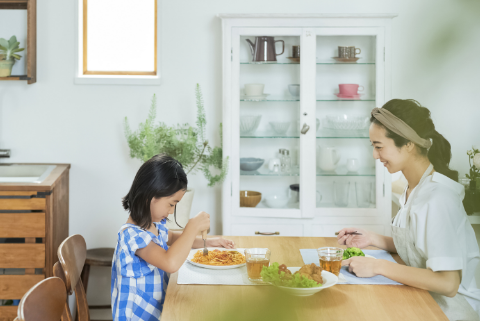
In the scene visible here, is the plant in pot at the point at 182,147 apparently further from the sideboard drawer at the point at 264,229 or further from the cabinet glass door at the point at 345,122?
the cabinet glass door at the point at 345,122

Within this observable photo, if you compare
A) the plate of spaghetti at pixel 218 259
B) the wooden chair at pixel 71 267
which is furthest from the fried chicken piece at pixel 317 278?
the wooden chair at pixel 71 267

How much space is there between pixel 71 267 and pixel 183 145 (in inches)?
48.5

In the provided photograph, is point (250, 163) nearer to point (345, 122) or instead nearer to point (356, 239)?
point (345, 122)

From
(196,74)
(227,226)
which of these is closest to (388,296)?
(227,226)

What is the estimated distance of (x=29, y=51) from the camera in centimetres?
279

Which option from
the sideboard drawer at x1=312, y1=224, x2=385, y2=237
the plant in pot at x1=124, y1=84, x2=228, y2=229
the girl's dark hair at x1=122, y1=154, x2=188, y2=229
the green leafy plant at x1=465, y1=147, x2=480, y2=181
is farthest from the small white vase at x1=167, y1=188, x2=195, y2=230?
the green leafy plant at x1=465, y1=147, x2=480, y2=181

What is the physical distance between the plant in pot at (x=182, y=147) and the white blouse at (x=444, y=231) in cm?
139

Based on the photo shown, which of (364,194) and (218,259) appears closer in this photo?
(218,259)

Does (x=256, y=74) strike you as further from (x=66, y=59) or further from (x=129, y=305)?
(x=129, y=305)

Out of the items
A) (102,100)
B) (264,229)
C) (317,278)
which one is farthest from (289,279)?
(102,100)

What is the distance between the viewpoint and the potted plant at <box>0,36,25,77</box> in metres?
2.76

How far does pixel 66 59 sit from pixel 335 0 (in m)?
1.88

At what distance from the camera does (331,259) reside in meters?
1.36

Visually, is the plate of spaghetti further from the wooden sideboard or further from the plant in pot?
the wooden sideboard
